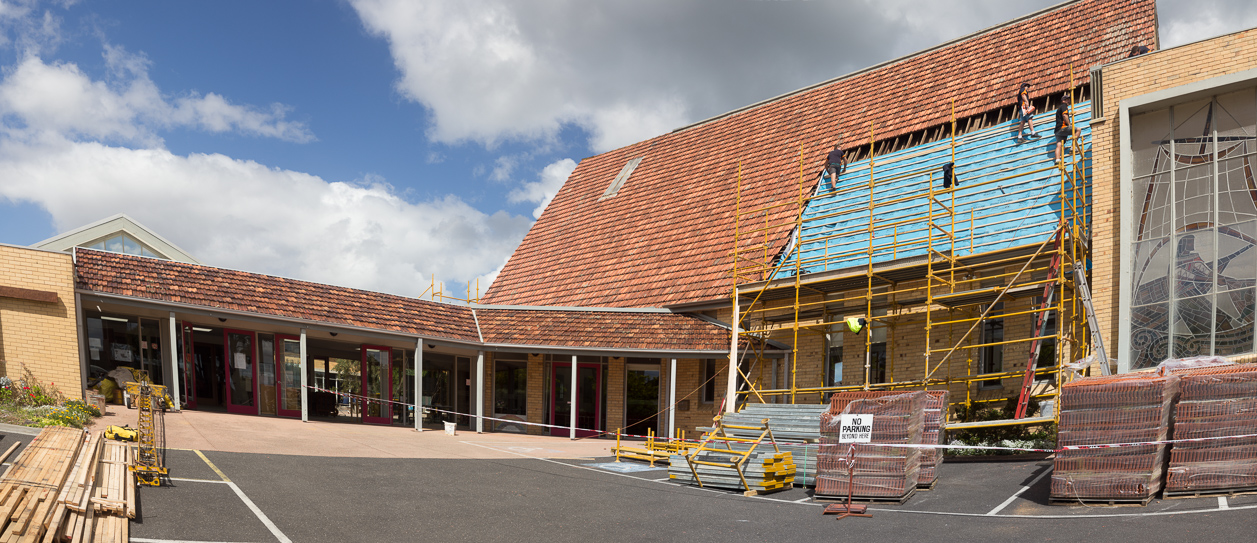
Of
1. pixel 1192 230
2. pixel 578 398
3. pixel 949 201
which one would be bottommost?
pixel 578 398

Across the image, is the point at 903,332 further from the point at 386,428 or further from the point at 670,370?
the point at 386,428

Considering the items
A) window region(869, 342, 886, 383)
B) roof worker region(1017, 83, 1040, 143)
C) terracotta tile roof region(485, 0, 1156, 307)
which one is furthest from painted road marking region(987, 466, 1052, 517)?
terracotta tile roof region(485, 0, 1156, 307)

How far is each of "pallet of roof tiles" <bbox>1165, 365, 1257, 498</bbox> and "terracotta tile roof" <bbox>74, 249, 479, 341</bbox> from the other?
1664 centimetres

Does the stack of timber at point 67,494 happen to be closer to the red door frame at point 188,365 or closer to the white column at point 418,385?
the red door frame at point 188,365

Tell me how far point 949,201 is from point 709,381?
7.30 meters

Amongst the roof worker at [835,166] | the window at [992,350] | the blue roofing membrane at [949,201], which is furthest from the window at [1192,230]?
the roof worker at [835,166]

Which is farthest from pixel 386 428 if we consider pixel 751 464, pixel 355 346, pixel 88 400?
pixel 751 464

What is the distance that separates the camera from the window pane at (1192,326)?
12414mm

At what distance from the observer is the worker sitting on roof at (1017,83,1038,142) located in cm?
1838

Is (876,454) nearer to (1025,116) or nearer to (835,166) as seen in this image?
(1025,116)

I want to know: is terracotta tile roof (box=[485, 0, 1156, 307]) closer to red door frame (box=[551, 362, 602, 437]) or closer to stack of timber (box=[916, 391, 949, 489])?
red door frame (box=[551, 362, 602, 437])

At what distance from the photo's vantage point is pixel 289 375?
799 inches

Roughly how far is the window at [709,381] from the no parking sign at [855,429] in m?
9.15

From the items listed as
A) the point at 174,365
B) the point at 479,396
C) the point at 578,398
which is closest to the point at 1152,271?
the point at 578,398
